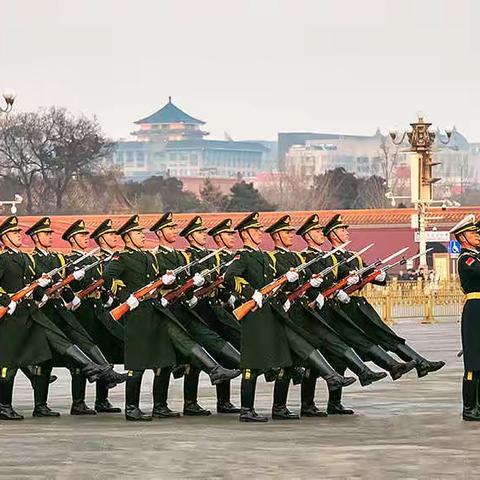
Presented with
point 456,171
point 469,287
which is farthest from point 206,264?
point 456,171

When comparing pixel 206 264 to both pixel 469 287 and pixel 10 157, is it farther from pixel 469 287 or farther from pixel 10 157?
pixel 10 157

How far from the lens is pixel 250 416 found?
44.9ft

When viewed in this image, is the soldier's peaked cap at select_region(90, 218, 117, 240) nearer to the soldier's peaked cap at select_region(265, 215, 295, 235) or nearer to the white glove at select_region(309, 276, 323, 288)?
the soldier's peaked cap at select_region(265, 215, 295, 235)

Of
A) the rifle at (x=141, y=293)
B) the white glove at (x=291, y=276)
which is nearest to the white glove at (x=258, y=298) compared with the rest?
the white glove at (x=291, y=276)

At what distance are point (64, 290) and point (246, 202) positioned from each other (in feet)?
227

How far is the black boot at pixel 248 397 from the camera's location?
1365 cm

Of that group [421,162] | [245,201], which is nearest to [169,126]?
[245,201]

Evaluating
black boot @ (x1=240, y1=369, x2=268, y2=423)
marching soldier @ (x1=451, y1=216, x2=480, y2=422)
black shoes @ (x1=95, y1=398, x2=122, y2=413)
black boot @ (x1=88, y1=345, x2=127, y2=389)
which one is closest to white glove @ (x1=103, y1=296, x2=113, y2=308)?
black boot @ (x1=88, y1=345, x2=127, y2=389)

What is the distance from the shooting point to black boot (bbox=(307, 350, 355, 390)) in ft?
44.6

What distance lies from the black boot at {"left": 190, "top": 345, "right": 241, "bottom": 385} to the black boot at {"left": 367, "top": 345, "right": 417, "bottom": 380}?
1.11 m

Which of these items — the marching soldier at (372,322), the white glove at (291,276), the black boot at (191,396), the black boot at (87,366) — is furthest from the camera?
the black boot at (191,396)

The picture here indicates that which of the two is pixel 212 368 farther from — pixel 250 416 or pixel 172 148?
pixel 172 148

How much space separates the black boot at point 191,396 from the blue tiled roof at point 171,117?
174 m

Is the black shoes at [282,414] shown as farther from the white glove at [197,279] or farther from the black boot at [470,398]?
the black boot at [470,398]
